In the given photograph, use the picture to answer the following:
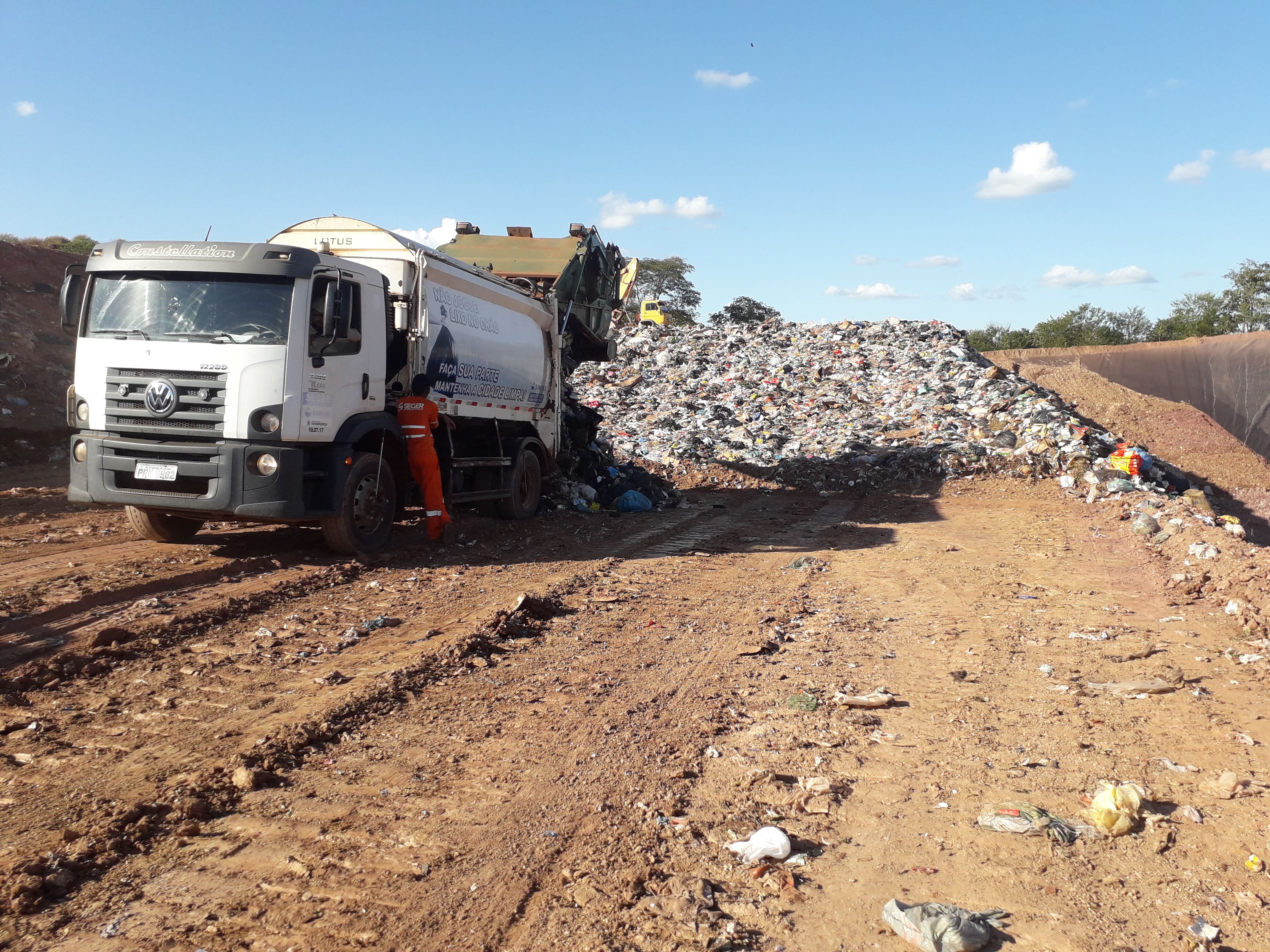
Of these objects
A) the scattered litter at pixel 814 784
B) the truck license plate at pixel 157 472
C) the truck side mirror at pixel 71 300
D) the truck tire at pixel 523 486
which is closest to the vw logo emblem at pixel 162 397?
the truck license plate at pixel 157 472

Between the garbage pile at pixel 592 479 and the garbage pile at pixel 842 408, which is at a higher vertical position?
the garbage pile at pixel 842 408

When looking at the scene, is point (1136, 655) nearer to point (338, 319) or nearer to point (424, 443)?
point (424, 443)

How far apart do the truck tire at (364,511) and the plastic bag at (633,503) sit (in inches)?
165

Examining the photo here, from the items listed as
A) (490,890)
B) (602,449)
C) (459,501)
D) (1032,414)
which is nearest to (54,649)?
(490,890)

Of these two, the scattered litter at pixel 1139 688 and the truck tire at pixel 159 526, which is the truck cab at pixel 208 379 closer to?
the truck tire at pixel 159 526

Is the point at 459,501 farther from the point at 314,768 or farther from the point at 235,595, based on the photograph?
the point at 314,768

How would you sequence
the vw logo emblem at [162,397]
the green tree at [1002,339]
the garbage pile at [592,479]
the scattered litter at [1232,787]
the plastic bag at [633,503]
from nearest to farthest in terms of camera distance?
1. the scattered litter at [1232,787]
2. the vw logo emblem at [162,397]
3. the plastic bag at [633,503]
4. the garbage pile at [592,479]
5. the green tree at [1002,339]

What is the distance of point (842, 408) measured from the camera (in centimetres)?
1733

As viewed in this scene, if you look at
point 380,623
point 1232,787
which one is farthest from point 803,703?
point 380,623

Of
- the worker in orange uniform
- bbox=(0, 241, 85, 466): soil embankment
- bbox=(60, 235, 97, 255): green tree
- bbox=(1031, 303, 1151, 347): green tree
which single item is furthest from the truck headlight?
bbox=(1031, 303, 1151, 347): green tree

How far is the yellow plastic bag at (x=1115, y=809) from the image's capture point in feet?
9.98

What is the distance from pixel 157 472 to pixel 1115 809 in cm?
Result: 617

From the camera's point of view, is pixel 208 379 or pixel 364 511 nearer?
pixel 208 379

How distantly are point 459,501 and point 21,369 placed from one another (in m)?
9.71
